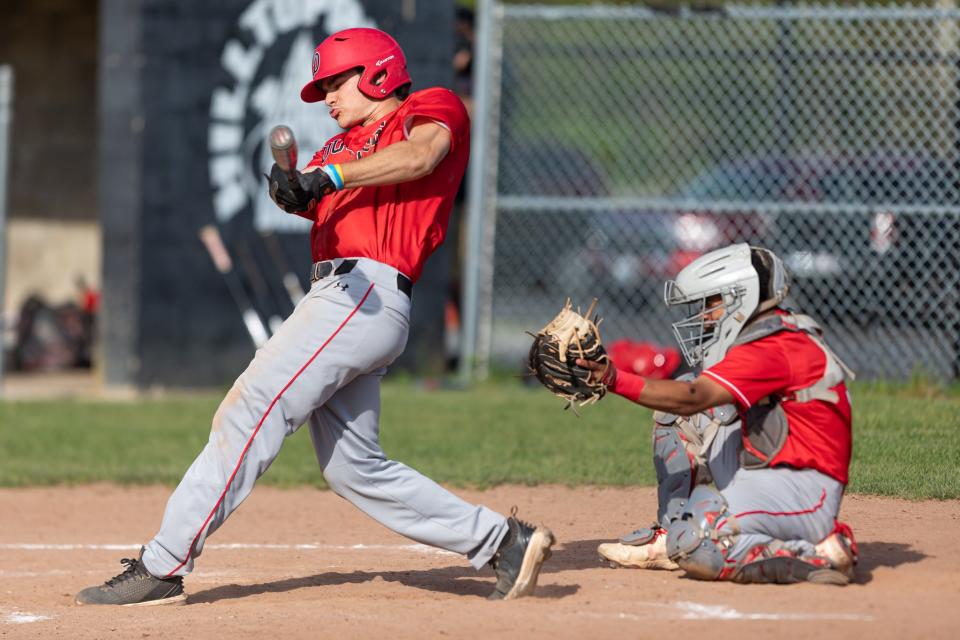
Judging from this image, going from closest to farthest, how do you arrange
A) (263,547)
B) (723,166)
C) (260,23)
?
(263,547) < (723,166) < (260,23)

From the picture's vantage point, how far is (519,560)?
484 centimetres

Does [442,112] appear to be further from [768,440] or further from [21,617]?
[21,617]

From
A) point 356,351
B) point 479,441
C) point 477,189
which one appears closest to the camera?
point 356,351

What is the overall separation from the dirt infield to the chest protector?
0.49 metres

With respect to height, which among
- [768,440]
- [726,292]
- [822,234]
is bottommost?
[768,440]

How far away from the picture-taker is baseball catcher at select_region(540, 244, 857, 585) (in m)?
4.79

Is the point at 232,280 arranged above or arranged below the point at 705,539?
above

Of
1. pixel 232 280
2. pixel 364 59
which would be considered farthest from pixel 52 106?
pixel 364 59

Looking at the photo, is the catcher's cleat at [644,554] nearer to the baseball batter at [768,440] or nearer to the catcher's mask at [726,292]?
the baseball batter at [768,440]

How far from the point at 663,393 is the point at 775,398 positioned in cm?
55

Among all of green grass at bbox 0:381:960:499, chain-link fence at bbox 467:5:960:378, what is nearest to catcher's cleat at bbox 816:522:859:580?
green grass at bbox 0:381:960:499

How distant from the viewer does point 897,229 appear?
9977mm

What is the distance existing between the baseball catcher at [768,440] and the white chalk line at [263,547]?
1525 millimetres

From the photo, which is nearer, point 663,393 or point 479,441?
point 663,393
